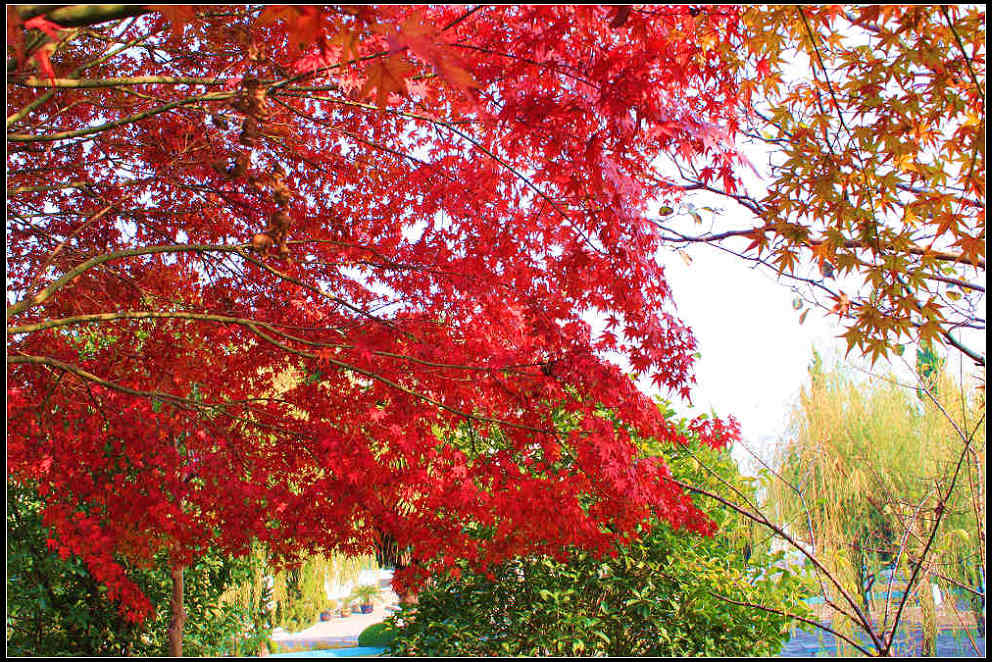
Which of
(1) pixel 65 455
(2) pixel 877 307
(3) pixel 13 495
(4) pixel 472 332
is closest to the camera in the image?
(2) pixel 877 307

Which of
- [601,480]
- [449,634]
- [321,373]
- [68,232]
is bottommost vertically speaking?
[449,634]

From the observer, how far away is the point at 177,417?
4.25 m

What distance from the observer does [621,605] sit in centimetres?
442

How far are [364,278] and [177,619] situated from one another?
3.36 m

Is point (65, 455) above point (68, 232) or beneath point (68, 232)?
beneath

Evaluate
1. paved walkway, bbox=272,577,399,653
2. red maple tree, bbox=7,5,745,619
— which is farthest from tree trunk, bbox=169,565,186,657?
paved walkway, bbox=272,577,399,653

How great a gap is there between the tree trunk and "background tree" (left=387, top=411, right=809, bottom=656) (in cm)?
202

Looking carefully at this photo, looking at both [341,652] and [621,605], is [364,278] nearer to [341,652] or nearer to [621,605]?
[621,605]

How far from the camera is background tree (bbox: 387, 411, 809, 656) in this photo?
14.1ft

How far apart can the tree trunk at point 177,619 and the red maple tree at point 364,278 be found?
1337 millimetres

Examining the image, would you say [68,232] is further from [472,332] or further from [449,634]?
[449,634]

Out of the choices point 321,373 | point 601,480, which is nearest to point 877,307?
point 601,480

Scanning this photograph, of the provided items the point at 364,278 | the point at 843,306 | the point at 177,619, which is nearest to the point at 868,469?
the point at 843,306

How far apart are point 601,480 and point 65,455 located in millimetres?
3012
